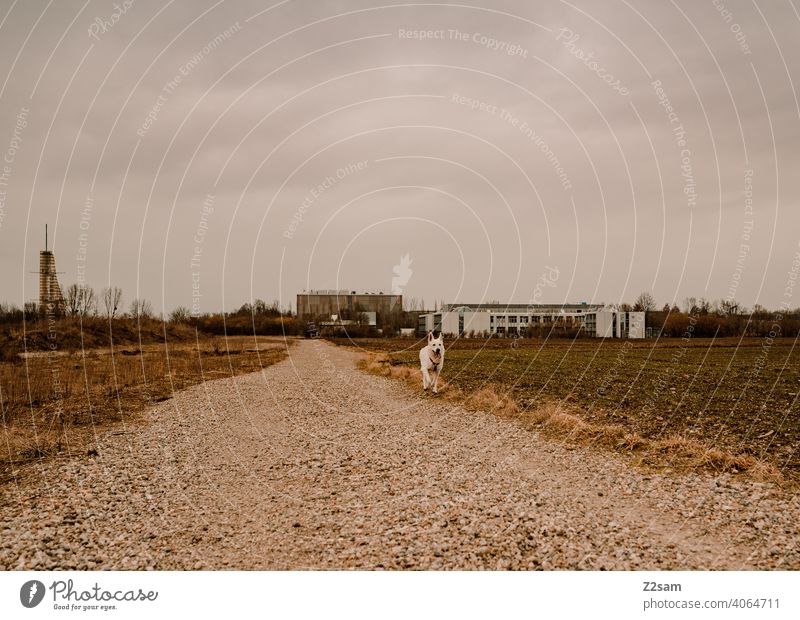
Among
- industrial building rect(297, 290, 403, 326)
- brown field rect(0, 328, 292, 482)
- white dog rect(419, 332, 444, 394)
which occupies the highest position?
industrial building rect(297, 290, 403, 326)

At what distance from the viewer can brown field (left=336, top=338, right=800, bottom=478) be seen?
12.4m

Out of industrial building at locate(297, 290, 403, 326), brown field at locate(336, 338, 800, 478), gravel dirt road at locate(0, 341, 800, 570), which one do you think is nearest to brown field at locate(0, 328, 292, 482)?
gravel dirt road at locate(0, 341, 800, 570)

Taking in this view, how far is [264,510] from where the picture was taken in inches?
353

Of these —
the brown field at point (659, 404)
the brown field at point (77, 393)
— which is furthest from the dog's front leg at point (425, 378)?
the brown field at point (77, 393)

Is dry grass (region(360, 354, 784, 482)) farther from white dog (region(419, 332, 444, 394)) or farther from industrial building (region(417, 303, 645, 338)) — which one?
industrial building (region(417, 303, 645, 338))

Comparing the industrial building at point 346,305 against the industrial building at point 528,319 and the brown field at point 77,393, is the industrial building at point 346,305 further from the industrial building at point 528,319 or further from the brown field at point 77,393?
the brown field at point 77,393

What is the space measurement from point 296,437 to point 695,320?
6743cm

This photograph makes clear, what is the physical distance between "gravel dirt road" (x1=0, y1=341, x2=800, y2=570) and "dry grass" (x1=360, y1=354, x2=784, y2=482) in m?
0.66

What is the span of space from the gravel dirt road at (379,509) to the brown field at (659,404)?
137 centimetres

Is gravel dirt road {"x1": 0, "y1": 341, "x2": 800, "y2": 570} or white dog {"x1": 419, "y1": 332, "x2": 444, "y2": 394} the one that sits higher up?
white dog {"x1": 419, "y1": 332, "x2": 444, "y2": 394}

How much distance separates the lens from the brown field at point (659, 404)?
12.4 meters

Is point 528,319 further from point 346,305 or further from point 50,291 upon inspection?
point 50,291

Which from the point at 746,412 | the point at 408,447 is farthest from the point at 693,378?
the point at 408,447
